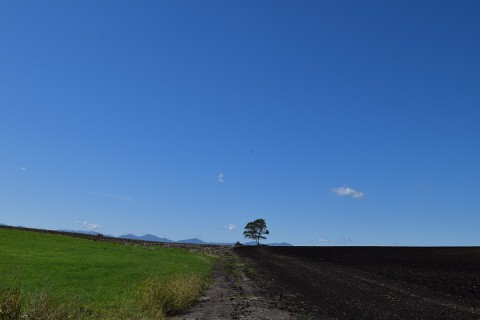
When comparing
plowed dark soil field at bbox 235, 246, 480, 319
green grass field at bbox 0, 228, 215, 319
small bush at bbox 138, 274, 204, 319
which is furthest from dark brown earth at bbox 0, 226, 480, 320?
green grass field at bbox 0, 228, 215, 319

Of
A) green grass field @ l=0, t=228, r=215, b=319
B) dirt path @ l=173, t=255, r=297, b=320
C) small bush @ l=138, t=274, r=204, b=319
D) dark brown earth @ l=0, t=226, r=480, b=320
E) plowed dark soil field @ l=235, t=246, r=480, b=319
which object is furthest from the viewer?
plowed dark soil field @ l=235, t=246, r=480, b=319

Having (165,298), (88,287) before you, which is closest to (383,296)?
(165,298)

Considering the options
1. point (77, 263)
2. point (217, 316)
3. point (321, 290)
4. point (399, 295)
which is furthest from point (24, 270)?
point (399, 295)

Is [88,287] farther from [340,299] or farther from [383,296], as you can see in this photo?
[383,296]

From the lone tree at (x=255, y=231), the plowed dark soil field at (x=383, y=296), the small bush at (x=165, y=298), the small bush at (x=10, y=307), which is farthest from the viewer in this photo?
the lone tree at (x=255, y=231)

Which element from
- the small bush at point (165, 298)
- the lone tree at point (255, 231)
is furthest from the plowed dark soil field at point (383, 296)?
the lone tree at point (255, 231)

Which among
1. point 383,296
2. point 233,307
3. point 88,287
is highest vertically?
point 383,296

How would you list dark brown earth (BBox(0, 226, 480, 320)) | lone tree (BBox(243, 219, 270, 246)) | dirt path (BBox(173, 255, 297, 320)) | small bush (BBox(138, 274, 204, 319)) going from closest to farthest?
small bush (BBox(138, 274, 204, 319))
dirt path (BBox(173, 255, 297, 320))
dark brown earth (BBox(0, 226, 480, 320))
lone tree (BBox(243, 219, 270, 246))

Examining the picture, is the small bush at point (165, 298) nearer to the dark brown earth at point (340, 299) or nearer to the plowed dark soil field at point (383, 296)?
the dark brown earth at point (340, 299)

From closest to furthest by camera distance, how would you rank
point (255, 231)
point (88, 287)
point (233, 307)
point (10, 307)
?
point (10, 307) < point (233, 307) < point (88, 287) < point (255, 231)

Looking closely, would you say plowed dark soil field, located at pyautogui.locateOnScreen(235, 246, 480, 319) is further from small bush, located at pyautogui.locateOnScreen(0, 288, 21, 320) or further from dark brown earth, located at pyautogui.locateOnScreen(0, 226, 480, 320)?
small bush, located at pyautogui.locateOnScreen(0, 288, 21, 320)

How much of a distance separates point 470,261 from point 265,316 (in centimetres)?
5318

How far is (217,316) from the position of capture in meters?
21.3

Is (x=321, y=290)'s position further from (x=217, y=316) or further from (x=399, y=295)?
(x=217, y=316)
